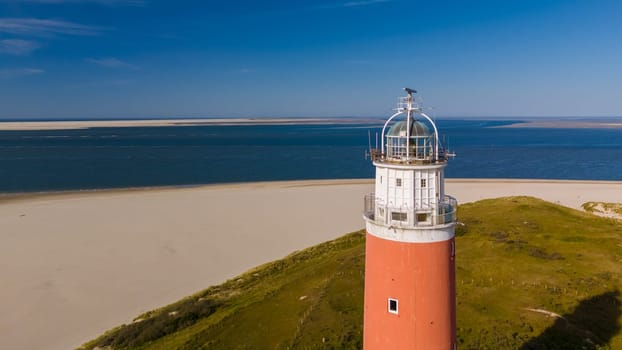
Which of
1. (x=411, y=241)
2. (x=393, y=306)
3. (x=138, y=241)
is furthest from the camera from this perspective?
(x=138, y=241)

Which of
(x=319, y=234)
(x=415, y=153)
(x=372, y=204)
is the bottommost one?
(x=319, y=234)

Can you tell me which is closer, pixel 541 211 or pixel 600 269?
pixel 600 269

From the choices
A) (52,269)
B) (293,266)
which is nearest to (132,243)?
(52,269)

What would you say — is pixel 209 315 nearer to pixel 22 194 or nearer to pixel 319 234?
pixel 319 234

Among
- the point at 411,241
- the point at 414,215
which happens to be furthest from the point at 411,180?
the point at 411,241

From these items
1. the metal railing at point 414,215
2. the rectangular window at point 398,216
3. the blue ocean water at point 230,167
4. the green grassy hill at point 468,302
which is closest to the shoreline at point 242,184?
the blue ocean water at point 230,167

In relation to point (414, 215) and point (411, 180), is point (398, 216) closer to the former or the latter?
point (414, 215)

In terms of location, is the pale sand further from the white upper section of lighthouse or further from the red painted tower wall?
the white upper section of lighthouse

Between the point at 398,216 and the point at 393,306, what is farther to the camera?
the point at 393,306
